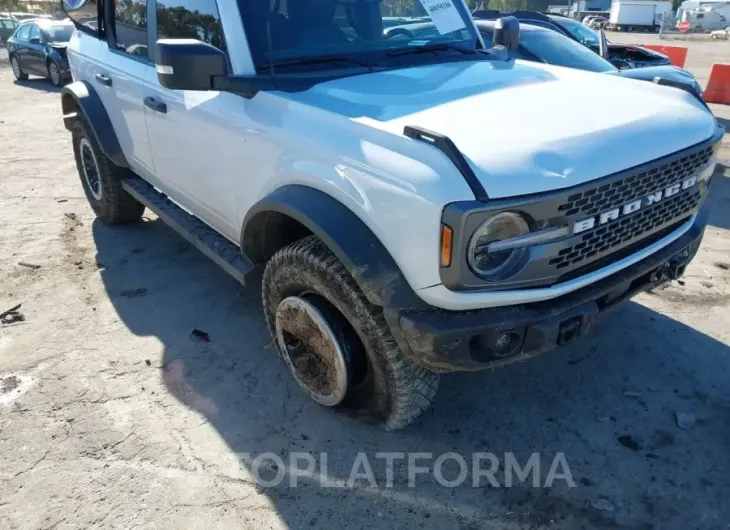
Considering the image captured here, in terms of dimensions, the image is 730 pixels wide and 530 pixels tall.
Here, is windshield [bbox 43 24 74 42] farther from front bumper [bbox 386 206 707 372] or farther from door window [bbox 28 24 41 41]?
front bumper [bbox 386 206 707 372]

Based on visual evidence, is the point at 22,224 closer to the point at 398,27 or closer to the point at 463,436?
the point at 398,27

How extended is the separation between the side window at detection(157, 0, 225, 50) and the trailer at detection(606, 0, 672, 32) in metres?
50.9

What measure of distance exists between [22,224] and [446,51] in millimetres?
4079

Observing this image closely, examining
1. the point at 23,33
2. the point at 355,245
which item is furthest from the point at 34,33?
A: the point at 355,245

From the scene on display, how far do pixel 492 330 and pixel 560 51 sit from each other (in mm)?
6128

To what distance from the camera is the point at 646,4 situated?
4669 centimetres

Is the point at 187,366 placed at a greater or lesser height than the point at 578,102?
lesser

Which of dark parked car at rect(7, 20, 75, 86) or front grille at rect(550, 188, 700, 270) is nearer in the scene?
front grille at rect(550, 188, 700, 270)

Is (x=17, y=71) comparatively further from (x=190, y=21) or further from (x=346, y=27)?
(x=346, y=27)

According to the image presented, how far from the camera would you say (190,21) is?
10.6ft

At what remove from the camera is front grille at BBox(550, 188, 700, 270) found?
2244 mm

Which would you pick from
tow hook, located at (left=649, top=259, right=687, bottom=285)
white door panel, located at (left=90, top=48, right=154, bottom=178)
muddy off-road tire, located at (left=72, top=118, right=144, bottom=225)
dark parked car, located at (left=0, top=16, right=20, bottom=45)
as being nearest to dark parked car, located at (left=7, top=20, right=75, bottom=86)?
dark parked car, located at (left=0, top=16, right=20, bottom=45)

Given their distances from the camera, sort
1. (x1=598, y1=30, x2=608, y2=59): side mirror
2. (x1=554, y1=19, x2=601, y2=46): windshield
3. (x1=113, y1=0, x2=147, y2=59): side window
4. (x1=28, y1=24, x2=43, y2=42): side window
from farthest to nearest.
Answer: (x1=28, y1=24, x2=43, y2=42): side window, (x1=554, y1=19, x2=601, y2=46): windshield, (x1=598, y1=30, x2=608, y2=59): side mirror, (x1=113, y1=0, x2=147, y2=59): side window

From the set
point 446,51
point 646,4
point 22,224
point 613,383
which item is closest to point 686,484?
point 613,383
